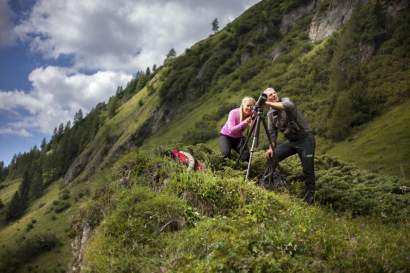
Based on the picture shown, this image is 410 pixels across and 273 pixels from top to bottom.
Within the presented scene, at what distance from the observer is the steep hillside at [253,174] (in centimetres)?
583

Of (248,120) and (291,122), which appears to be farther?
(248,120)

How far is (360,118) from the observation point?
186 feet

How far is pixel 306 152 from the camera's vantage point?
31.6 ft

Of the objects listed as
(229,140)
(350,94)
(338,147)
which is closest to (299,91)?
(350,94)

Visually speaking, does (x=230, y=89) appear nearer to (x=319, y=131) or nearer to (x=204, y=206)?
(x=319, y=131)

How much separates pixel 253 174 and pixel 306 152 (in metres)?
1.99

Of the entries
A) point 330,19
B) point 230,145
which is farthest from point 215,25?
point 230,145

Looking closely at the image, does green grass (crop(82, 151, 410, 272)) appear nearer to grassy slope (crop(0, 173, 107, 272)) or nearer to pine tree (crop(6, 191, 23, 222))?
grassy slope (crop(0, 173, 107, 272))

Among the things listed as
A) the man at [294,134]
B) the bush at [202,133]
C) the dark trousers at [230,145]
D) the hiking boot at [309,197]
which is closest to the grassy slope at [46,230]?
the bush at [202,133]

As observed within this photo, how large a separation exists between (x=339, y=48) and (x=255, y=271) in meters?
74.2

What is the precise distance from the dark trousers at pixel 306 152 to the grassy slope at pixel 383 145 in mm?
30826

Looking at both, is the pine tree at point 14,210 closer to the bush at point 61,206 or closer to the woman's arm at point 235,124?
the bush at point 61,206

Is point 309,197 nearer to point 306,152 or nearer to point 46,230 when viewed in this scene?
point 306,152

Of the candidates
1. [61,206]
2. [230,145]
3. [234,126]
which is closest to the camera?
[234,126]
